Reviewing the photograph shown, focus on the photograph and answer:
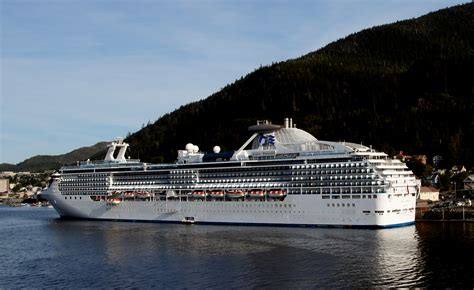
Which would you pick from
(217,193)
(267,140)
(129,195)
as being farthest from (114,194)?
(267,140)

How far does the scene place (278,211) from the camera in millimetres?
78188

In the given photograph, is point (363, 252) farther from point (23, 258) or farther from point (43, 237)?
point (43, 237)

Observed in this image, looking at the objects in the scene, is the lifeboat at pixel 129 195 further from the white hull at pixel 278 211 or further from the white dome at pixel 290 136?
the white dome at pixel 290 136

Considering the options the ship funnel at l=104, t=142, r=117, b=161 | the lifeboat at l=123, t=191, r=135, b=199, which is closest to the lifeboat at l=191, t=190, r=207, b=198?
the lifeboat at l=123, t=191, r=135, b=199

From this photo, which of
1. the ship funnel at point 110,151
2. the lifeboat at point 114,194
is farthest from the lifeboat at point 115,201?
the ship funnel at point 110,151

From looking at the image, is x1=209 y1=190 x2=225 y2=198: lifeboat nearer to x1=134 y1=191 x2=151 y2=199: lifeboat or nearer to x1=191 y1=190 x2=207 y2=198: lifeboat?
x1=191 y1=190 x2=207 y2=198: lifeboat

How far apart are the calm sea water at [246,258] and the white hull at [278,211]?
228 centimetres

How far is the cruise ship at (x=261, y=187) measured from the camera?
73000 mm

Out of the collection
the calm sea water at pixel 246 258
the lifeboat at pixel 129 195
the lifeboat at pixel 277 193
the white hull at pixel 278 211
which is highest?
the lifeboat at pixel 277 193

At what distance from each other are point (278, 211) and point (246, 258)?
2459cm

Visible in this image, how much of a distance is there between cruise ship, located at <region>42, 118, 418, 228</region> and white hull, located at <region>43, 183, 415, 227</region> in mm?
124

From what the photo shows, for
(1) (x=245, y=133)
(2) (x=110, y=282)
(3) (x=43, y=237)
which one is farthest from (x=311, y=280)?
(1) (x=245, y=133)

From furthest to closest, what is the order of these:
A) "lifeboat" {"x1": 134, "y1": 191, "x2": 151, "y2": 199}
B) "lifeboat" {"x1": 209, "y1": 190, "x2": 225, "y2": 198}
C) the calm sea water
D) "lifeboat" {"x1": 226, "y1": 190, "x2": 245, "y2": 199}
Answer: "lifeboat" {"x1": 134, "y1": 191, "x2": 151, "y2": 199} → "lifeboat" {"x1": 209, "y1": 190, "x2": 225, "y2": 198} → "lifeboat" {"x1": 226, "y1": 190, "x2": 245, "y2": 199} → the calm sea water

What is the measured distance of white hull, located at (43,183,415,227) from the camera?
235 ft
